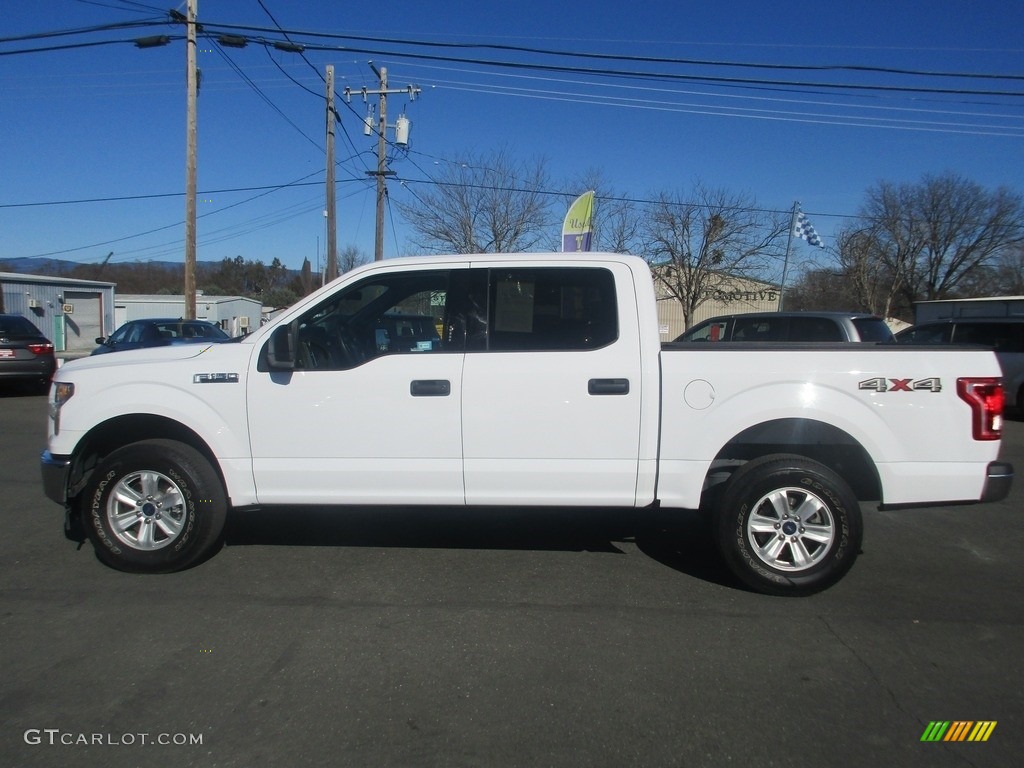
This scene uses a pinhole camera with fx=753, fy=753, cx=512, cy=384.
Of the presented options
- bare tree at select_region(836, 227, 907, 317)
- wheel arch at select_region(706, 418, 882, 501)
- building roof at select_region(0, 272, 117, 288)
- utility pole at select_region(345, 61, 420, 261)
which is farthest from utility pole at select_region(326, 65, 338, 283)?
bare tree at select_region(836, 227, 907, 317)

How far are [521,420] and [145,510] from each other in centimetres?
250

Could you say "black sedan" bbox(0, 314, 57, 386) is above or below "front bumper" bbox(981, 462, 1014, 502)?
above

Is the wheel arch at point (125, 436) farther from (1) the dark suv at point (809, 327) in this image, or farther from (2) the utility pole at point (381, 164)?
(2) the utility pole at point (381, 164)

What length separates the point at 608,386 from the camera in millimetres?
4543

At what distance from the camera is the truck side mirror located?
4570 millimetres

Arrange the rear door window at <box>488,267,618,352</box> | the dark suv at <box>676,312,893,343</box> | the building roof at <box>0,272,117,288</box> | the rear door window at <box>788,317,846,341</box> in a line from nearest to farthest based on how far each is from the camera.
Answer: the rear door window at <box>488,267,618,352</box> < the dark suv at <box>676,312,893,343</box> < the rear door window at <box>788,317,846,341</box> < the building roof at <box>0,272,117,288</box>

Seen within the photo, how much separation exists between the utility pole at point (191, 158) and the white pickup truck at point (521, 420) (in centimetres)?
1540

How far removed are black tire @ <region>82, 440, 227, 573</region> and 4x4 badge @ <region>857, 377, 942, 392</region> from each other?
4061mm

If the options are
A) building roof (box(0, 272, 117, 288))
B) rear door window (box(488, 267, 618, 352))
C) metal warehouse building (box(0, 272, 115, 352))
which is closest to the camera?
rear door window (box(488, 267, 618, 352))

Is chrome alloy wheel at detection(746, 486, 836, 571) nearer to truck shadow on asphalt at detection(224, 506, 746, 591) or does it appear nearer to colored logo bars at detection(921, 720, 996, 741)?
truck shadow on asphalt at detection(224, 506, 746, 591)

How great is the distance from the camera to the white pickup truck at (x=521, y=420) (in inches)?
177

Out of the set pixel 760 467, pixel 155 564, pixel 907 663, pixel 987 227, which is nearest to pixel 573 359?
pixel 760 467

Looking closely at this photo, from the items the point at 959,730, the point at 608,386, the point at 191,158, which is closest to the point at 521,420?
the point at 608,386

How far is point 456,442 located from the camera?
4656mm
